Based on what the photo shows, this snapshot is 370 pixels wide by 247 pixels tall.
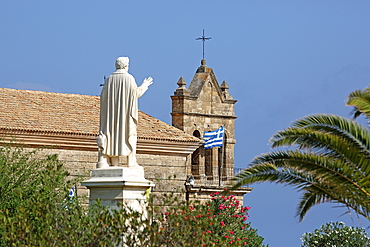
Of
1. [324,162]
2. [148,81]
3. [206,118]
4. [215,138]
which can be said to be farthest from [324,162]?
[206,118]

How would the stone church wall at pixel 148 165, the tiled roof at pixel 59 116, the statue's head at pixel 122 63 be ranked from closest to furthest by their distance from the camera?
1. the statue's head at pixel 122 63
2. the tiled roof at pixel 59 116
3. the stone church wall at pixel 148 165

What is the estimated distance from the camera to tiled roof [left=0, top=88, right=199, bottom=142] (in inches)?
828

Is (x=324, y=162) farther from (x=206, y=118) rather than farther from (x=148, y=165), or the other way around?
(x=206, y=118)

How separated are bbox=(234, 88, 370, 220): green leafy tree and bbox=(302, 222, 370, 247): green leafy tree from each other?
10.4 meters

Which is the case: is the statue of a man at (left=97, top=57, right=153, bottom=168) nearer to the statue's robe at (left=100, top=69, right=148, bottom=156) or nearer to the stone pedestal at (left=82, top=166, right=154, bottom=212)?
the statue's robe at (left=100, top=69, right=148, bottom=156)

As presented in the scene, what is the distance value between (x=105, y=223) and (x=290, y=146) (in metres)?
3.39

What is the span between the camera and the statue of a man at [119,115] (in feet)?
38.8

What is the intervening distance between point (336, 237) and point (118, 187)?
12383 millimetres

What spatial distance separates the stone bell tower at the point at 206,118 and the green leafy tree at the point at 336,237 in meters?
9.16

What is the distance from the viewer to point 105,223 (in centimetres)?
1020

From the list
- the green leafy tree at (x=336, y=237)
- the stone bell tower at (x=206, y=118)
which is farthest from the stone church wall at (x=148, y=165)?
the stone bell tower at (x=206, y=118)

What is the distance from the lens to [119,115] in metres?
11.9

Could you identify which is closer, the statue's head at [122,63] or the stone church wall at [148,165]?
the statue's head at [122,63]

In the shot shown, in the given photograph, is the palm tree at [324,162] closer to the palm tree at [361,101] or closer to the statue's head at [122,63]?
the palm tree at [361,101]
